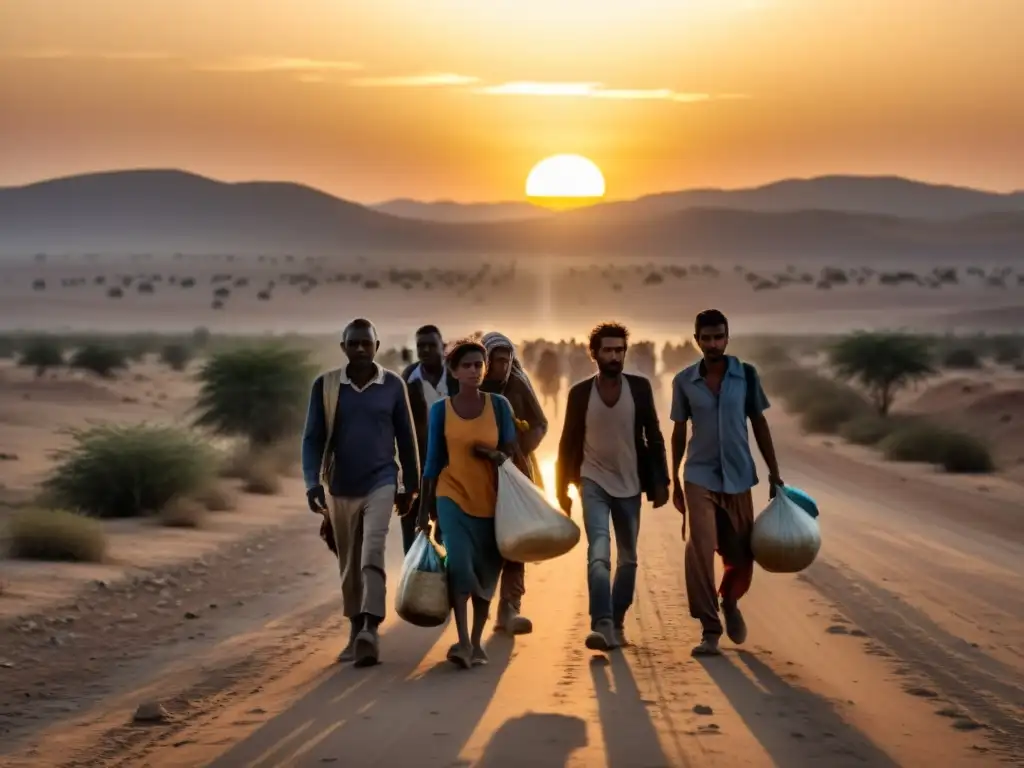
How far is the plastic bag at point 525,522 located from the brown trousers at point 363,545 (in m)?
0.88

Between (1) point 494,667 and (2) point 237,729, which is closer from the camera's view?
(2) point 237,729

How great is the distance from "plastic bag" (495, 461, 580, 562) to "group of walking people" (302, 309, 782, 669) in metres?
0.19

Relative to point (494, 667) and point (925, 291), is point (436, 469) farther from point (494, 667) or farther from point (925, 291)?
point (925, 291)

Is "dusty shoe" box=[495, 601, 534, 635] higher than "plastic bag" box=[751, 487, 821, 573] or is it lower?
lower

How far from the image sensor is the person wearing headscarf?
11.9 m

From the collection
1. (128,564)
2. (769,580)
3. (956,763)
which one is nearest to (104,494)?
(128,564)

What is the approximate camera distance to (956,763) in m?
8.27

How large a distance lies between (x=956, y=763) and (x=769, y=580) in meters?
6.42

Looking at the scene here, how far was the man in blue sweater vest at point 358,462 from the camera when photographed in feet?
36.0

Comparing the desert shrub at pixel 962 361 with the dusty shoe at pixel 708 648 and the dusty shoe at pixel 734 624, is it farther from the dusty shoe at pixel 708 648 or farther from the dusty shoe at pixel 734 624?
the dusty shoe at pixel 708 648

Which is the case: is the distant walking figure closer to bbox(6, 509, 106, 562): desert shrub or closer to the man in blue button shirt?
the man in blue button shirt

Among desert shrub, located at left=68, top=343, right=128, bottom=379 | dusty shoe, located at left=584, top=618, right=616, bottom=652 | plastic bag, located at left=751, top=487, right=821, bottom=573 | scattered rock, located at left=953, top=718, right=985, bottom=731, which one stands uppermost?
plastic bag, located at left=751, top=487, right=821, bottom=573

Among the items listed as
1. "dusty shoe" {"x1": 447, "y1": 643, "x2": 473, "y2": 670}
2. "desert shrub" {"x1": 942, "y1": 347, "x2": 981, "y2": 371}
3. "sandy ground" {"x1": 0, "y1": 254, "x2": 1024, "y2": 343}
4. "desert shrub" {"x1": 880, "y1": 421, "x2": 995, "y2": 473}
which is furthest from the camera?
"sandy ground" {"x1": 0, "y1": 254, "x2": 1024, "y2": 343}

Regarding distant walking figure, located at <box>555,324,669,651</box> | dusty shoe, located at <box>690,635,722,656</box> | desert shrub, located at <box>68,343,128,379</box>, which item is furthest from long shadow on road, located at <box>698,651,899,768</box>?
desert shrub, located at <box>68,343,128,379</box>
